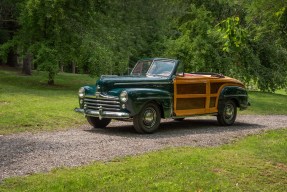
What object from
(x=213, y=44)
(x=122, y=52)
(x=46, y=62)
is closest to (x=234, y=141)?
(x=46, y=62)

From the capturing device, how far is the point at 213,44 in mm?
30469

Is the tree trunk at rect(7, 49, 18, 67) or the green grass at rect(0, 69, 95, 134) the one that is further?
the tree trunk at rect(7, 49, 18, 67)

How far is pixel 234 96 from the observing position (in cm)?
1498

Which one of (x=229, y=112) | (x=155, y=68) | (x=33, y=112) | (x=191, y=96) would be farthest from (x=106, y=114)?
(x=229, y=112)

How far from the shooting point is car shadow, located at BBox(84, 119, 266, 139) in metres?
12.5

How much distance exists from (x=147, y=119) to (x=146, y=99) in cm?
60

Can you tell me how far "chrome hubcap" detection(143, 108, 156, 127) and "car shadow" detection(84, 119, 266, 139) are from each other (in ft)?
1.05

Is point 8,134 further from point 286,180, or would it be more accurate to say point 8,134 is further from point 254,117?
point 254,117

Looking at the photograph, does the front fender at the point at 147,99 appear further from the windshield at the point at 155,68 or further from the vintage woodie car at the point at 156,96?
the windshield at the point at 155,68

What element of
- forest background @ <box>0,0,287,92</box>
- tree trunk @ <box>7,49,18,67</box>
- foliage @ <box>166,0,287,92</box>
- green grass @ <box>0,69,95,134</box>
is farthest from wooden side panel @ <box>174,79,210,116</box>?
tree trunk @ <box>7,49,18,67</box>

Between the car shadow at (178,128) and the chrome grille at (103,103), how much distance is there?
2.25ft

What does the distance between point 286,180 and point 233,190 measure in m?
1.40

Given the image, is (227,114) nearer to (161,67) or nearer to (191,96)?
(191,96)

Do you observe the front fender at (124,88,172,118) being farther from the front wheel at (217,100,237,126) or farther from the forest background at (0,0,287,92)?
the forest background at (0,0,287,92)
